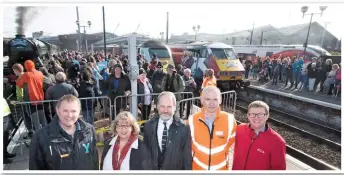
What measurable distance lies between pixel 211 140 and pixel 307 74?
1187cm

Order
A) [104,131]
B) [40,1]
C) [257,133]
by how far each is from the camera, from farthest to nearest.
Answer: [104,131], [257,133], [40,1]

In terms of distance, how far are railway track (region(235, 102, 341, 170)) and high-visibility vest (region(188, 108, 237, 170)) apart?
321cm

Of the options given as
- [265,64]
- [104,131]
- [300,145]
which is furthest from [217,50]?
[104,131]

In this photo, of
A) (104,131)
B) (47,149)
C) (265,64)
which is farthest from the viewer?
(265,64)

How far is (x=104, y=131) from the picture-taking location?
4820 mm

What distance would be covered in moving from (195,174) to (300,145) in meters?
5.65

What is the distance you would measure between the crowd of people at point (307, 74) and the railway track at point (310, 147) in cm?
445

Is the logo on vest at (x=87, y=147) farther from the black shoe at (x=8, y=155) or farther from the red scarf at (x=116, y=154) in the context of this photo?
the black shoe at (x=8, y=155)

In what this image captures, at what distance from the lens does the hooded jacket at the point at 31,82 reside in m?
4.66

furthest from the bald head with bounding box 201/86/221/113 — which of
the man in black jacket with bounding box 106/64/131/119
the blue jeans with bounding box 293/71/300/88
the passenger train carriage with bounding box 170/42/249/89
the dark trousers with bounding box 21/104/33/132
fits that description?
the blue jeans with bounding box 293/71/300/88

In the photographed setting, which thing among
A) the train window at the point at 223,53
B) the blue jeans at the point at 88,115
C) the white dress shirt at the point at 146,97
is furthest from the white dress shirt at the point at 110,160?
the train window at the point at 223,53

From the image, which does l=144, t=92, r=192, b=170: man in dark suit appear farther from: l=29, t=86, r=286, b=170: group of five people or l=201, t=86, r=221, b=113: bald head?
l=201, t=86, r=221, b=113: bald head

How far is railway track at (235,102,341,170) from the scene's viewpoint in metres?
5.39

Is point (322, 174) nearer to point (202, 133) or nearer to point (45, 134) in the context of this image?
point (202, 133)
